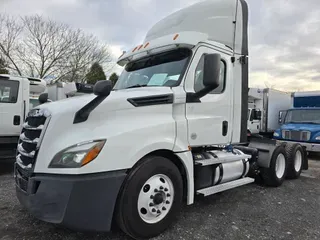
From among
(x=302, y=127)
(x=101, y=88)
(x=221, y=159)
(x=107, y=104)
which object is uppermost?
(x=101, y=88)

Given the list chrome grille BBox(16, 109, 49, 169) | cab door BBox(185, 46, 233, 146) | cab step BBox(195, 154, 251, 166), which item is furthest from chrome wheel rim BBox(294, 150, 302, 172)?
chrome grille BBox(16, 109, 49, 169)

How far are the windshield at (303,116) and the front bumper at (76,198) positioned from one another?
1074 centimetres

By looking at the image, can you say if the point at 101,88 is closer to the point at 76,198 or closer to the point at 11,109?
the point at 76,198

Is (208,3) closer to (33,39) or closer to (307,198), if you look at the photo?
(307,198)

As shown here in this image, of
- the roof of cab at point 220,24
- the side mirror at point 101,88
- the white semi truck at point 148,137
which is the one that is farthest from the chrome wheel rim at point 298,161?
the side mirror at point 101,88

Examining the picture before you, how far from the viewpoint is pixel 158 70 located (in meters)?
3.88

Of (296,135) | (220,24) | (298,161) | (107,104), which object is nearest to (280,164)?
(298,161)

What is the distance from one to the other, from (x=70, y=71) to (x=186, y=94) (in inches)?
806

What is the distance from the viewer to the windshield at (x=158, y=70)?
368 centimetres

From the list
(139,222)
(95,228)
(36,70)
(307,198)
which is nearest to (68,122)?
(95,228)

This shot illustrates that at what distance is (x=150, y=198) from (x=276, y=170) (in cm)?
388

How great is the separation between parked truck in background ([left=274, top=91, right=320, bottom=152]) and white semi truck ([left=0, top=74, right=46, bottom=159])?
9.85 meters

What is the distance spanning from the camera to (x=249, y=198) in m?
4.91

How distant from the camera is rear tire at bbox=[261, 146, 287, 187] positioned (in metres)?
5.59
